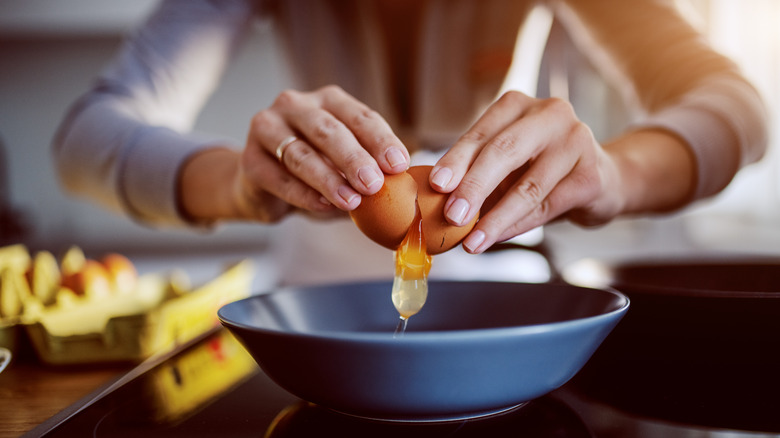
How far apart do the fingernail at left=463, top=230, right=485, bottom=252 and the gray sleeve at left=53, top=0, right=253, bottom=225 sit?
1.55ft

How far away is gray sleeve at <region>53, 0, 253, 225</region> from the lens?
0.83m

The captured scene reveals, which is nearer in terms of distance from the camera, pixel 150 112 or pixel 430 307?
pixel 430 307

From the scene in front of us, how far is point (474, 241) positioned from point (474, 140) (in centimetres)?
9

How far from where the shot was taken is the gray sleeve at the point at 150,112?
83cm

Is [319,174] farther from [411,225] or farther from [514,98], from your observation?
[514,98]

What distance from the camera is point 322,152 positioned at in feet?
1.78

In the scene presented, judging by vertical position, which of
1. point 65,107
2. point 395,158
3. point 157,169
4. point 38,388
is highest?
point 395,158

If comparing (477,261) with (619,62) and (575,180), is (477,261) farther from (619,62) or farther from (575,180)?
(575,180)

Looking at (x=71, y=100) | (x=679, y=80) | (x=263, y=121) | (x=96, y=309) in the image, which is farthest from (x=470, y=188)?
(x=71, y=100)

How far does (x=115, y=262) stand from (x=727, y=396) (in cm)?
94

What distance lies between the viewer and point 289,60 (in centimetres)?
121

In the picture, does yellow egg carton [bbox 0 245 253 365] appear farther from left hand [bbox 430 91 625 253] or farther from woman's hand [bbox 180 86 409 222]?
left hand [bbox 430 91 625 253]

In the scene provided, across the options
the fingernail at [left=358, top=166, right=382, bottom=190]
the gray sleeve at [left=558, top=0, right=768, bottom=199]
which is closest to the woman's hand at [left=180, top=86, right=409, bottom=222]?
the fingernail at [left=358, top=166, right=382, bottom=190]

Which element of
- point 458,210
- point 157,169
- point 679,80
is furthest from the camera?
point 679,80
